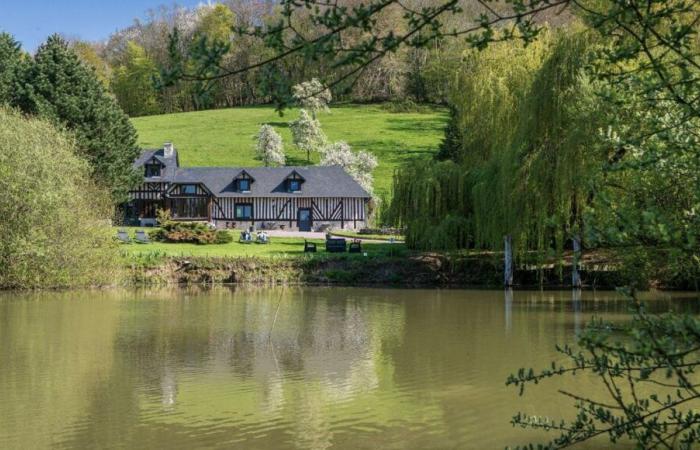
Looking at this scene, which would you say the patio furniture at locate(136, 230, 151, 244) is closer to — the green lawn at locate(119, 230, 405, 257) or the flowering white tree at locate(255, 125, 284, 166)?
the green lawn at locate(119, 230, 405, 257)

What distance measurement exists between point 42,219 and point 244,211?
948 inches

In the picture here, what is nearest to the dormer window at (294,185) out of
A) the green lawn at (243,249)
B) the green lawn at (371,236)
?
the green lawn at (371,236)

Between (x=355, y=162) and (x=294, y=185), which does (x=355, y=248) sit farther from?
(x=355, y=162)

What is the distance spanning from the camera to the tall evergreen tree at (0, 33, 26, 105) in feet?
125

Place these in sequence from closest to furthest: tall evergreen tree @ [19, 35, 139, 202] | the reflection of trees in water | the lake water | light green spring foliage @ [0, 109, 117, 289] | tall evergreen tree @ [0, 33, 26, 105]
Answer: the lake water
the reflection of trees in water
light green spring foliage @ [0, 109, 117, 289]
tall evergreen tree @ [19, 35, 139, 202]
tall evergreen tree @ [0, 33, 26, 105]

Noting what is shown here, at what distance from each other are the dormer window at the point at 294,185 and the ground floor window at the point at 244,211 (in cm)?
264

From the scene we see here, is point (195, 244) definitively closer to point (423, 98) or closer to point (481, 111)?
point (481, 111)

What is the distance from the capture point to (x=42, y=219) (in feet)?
81.6

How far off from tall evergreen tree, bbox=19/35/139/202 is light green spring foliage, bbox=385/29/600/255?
1529 centimetres

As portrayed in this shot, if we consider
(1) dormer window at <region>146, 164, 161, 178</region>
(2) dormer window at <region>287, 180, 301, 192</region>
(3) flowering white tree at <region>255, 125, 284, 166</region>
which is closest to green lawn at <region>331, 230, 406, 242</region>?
(2) dormer window at <region>287, 180, 301, 192</region>

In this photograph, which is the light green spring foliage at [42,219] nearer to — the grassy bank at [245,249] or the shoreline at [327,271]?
the shoreline at [327,271]

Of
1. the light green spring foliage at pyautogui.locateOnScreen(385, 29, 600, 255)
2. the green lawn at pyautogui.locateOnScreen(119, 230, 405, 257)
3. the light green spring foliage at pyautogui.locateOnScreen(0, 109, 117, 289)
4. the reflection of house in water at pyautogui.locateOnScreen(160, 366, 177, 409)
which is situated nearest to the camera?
the reflection of house in water at pyautogui.locateOnScreen(160, 366, 177, 409)

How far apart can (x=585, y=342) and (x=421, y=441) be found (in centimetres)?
604

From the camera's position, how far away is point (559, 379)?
39.8 feet
